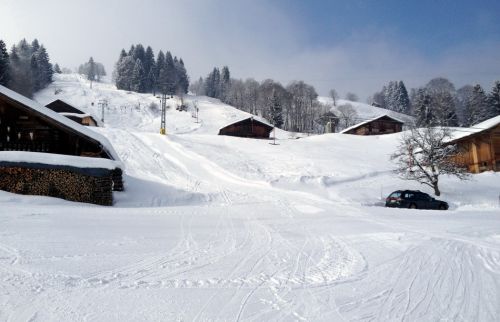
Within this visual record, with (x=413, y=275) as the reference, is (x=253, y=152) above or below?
above

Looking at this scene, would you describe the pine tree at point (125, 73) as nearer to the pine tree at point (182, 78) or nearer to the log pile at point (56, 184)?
the pine tree at point (182, 78)

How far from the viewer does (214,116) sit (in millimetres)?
95062

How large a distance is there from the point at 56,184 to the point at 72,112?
5296 centimetres

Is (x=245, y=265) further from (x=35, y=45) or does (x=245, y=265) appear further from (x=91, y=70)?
(x=91, y=70)

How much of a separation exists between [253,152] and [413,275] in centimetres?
3327

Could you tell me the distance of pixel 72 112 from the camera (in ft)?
197

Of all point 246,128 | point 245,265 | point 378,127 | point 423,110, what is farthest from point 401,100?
point 245,265

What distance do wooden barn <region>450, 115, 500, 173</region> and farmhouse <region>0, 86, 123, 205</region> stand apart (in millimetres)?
32820

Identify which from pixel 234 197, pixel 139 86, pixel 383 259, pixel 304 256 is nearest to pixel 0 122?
pixel 234 197

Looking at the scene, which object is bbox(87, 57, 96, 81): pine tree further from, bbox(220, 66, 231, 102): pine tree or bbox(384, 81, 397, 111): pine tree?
bbox(384, 81, 397, 111): pine tree

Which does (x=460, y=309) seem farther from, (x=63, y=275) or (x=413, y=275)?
(x=63, y=275)

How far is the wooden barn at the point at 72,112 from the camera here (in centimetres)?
5738

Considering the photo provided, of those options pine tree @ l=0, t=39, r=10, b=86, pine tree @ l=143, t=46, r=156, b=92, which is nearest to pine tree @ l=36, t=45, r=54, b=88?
pine tree @ l=143, t=46, r=156, b=92

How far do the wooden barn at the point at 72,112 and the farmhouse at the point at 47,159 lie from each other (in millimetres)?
41808
